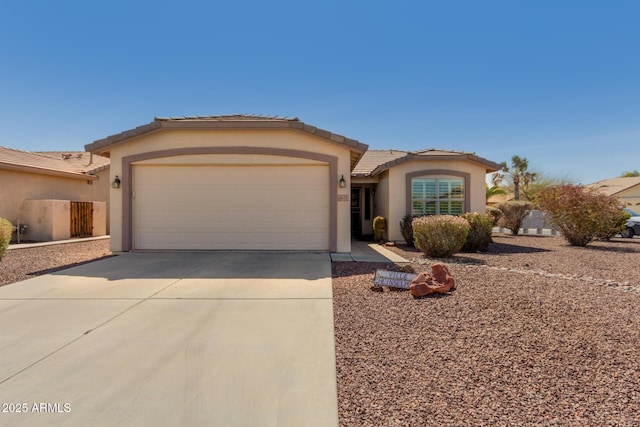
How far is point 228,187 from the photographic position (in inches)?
405

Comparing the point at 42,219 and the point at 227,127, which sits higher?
the point at 227,127

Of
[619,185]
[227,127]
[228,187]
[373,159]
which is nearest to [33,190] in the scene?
[228,187]

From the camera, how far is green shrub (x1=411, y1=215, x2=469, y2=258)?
8922 millimetres

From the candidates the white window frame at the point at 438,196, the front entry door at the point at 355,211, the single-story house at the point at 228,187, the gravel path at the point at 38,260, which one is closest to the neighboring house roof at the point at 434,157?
the white window frame at the point at 438,196

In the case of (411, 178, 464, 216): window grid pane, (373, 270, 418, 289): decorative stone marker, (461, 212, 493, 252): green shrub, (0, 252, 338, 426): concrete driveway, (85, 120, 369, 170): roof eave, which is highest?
(85, 120, 369, 170): roof eave

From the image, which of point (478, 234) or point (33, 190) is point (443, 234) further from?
point (33, 190)

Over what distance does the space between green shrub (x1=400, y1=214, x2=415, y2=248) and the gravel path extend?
34.2 ft

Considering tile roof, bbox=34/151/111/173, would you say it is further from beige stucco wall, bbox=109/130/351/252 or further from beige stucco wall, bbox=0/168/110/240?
beige stucco wall, bbox=109/130/351/252

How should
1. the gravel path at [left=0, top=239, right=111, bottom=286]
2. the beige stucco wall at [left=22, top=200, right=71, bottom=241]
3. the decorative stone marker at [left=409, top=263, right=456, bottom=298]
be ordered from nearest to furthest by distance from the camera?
the decorative stone marker at [left=409, top=263, right=456, bottom=298]
the gravel path at [left=0, top=239, right=111, bottom=286]
the beige stucco wall at [left=22, top=200, right=71, bottom=241]

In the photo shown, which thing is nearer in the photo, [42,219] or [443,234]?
[443,234]

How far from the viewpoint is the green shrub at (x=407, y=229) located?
12.0 m

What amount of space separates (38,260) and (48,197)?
8.40m

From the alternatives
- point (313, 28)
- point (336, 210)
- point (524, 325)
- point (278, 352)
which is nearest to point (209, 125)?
point (336, 210)

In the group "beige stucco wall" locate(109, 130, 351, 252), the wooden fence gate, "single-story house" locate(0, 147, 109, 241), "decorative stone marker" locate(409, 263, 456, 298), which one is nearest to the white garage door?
"beige stucco wall" locate(109, 130, 351, 252)
